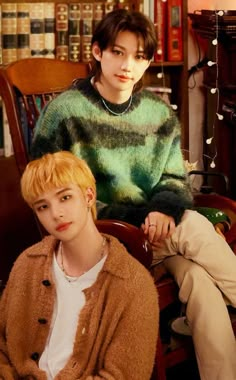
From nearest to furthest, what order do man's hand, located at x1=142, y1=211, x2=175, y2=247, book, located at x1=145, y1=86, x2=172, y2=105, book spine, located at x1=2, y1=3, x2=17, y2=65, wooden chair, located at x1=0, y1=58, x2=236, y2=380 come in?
wooden chair, located at x1=0, y1=58, x2=236, y2=380 → man's hand, located at x1=142, y1=211, x2=175, y2=247 → book spine, located at x1=2, y1=3, x2=17, y2=65 → book, located at x1=145, y1=86, x2=172, y2=105

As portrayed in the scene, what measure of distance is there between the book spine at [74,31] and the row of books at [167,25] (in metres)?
0.27

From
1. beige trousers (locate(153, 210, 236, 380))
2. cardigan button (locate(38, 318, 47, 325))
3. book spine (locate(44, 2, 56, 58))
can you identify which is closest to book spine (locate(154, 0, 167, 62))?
book spine (locate(44, 2, 56, 58))

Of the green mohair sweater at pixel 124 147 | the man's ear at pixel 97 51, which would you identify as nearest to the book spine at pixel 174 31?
the green mohair sweater at pixel 124 147

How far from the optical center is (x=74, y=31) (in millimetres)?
3104

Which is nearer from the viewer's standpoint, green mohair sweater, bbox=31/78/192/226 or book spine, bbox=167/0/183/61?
green mohair sweater, bbox=31/78/192/226

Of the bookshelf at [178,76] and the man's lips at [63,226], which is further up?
the bookshelf at [178,76]

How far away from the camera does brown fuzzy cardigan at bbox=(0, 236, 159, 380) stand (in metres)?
1.64

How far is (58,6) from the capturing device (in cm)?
307

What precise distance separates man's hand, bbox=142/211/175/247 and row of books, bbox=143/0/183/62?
1312mm

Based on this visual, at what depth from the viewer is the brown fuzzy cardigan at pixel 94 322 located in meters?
1.64

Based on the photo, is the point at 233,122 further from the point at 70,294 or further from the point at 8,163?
the point at 70,294

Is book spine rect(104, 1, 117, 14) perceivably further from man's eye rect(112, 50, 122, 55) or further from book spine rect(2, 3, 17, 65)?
man's eye rect(112, 50, 122, 55)

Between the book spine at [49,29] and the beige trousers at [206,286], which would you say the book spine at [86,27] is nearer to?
the book spine at [49,29]

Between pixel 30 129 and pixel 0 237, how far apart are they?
72cm
